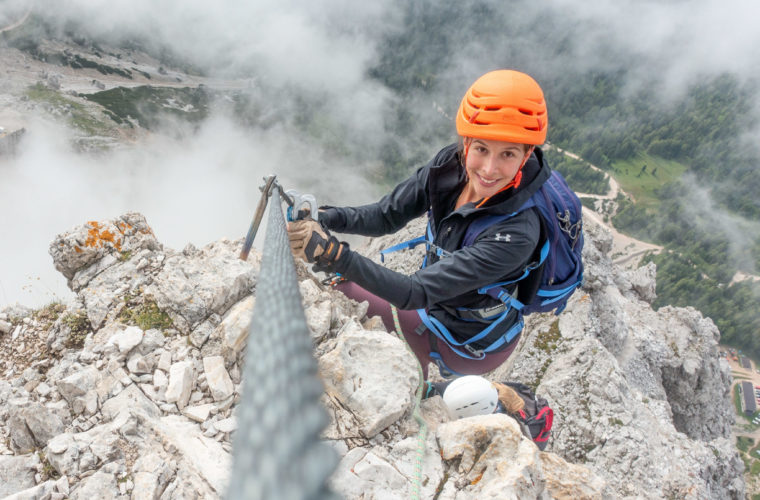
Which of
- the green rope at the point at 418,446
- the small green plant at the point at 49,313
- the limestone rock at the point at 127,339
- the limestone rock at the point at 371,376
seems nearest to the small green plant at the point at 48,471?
the limestone rock at the point at 127,339

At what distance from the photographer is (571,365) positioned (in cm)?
845

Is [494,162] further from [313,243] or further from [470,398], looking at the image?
[470,398]

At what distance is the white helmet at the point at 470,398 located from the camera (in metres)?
4.52

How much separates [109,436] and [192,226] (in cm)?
6442

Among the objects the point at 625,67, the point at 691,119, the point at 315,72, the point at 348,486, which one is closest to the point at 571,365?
the point at 348,486

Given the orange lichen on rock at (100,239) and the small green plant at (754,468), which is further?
the small green plant at (754,468)

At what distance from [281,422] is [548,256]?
142 inches

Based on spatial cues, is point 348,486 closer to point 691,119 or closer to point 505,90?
point 505,90

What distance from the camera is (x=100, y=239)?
A: 4984mm

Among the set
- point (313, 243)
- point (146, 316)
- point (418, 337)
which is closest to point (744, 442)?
point (418, 337)

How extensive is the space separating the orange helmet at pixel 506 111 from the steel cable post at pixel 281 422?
2669 mm

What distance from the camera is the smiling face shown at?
333 cm

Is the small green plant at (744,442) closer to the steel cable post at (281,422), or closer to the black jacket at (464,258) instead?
the black jacket at (464,258)

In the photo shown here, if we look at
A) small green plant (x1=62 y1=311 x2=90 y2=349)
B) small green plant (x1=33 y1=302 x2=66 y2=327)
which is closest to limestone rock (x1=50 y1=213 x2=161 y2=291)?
small green plant (x1=33 y1=302 x2=66 y2=327)
